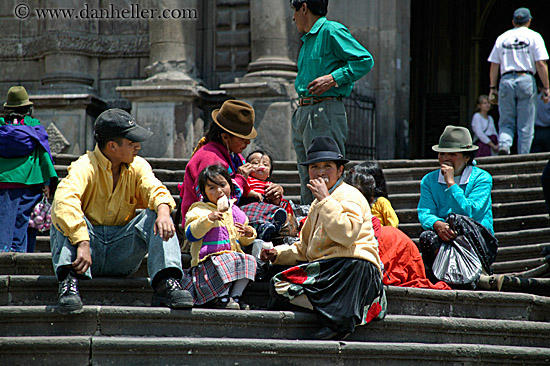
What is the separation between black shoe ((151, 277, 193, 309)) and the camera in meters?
5.52

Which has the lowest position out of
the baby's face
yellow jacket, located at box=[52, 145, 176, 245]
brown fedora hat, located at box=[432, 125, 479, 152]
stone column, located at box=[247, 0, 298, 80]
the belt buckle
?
yellow jacket, located at box=[52, 145, 176, 245]

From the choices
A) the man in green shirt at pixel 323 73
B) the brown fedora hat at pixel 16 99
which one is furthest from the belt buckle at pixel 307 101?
the brown fedora hat at pixel 16 99

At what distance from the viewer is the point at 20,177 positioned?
24.3ft

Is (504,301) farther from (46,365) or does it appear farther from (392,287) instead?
(46,365)

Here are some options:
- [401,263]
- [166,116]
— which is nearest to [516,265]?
[401,263]

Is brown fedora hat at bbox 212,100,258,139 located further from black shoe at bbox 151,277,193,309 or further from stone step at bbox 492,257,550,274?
stone step at bbox 492,257,550,274

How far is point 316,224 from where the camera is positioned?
19.0 feet

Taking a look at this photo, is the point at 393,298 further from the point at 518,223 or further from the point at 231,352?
the point at 518,223

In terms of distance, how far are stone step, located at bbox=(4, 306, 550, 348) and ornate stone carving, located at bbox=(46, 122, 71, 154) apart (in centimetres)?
716

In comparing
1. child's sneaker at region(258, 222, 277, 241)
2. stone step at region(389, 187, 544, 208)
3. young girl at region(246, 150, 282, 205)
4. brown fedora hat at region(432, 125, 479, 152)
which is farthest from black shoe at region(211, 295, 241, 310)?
stone step at region(389, 187, 544, 208)

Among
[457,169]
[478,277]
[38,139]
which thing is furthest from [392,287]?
[38,139]

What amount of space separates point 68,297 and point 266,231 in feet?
5.64

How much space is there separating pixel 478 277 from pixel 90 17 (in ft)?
27.2

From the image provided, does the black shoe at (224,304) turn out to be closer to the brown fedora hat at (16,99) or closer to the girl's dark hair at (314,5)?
the girl's dark hair at (314,5)
